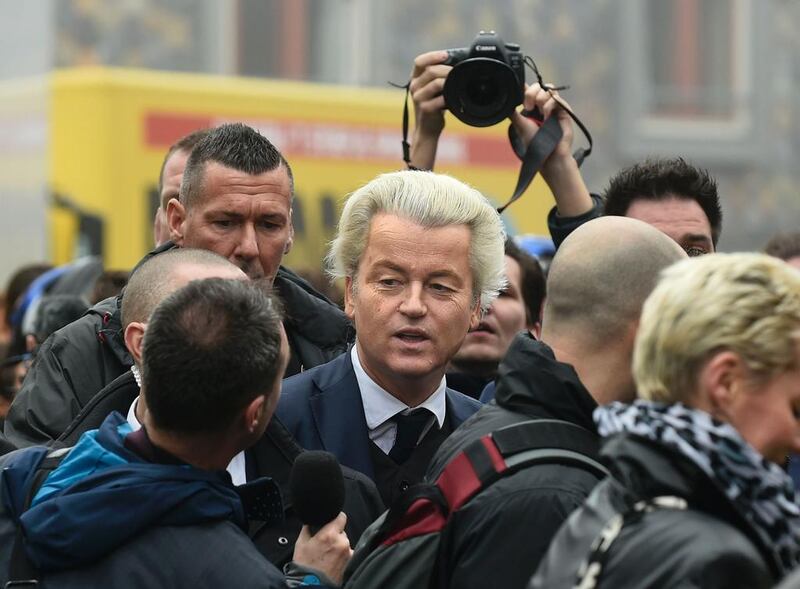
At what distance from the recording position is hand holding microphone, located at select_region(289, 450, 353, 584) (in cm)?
289

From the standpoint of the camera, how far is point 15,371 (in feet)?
18.5

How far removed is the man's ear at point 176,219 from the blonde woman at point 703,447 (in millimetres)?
1899

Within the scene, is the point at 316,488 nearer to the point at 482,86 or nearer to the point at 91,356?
the point at 91,356

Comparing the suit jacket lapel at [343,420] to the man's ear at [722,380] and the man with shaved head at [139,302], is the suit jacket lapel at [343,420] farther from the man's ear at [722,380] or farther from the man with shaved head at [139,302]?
the man's ear at [722,380]

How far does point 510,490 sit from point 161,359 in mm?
606

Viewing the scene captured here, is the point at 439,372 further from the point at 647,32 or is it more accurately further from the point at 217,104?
the point at 647,32

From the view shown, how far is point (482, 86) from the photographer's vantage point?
4.32m

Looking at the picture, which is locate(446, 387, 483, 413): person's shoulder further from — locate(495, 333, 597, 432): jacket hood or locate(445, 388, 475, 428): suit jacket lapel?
locate(495, 333, 597, 432): jacket hood

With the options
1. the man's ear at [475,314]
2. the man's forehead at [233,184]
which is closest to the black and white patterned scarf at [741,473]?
the man's ear at [475,314]

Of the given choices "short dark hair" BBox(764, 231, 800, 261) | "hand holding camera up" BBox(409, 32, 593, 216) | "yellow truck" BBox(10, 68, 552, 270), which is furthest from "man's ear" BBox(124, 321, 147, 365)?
"yellow truck" BBox(10, 68, 552, 270)

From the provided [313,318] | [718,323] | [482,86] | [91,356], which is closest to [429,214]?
[313,318]

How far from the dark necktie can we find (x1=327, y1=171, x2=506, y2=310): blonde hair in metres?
0.31

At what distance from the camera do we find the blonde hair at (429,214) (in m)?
3.67

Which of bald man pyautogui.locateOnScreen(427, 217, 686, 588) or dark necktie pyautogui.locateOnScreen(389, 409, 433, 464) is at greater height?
Result: bald man pyautogui.locateOnScreen(427, 217, 686, 588)
